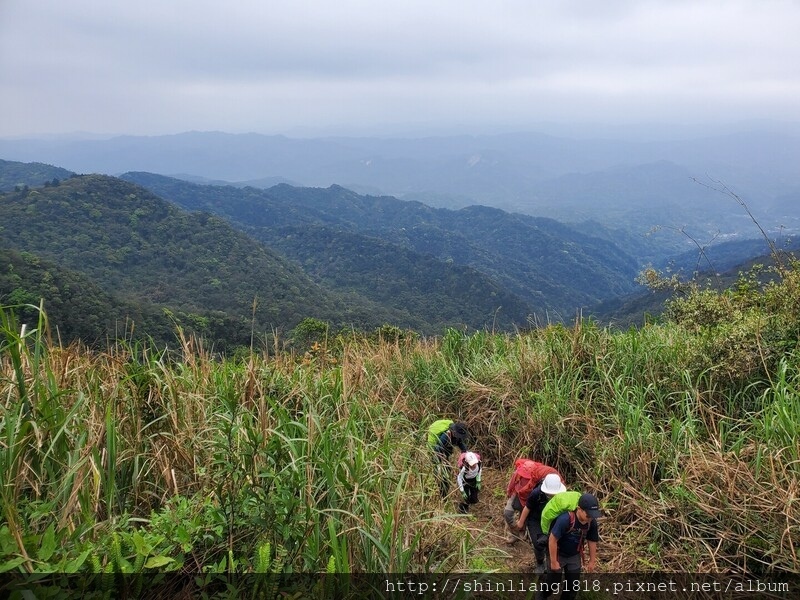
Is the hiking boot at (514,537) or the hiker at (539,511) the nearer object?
the hiker at (539,511)

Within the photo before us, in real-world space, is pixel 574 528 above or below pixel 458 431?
below

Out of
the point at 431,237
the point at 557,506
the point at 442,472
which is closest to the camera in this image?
the point at 557,506

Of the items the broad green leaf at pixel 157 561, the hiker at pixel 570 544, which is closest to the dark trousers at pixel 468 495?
the hiker at pixel 570 544

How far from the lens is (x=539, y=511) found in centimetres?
345

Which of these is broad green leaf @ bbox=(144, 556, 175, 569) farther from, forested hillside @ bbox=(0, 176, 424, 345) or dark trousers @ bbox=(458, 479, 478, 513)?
forested hillside @ bbox=(0, 176, 424, 345)

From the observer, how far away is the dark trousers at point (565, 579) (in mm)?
3070

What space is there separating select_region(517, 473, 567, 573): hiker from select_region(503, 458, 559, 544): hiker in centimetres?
10

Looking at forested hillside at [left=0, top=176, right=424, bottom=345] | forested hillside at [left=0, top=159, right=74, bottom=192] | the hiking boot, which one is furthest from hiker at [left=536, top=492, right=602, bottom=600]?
forested hillside at [left=0, top=159, right=74, bottom=192]

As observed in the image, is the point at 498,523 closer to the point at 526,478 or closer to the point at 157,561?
the point at 526,478

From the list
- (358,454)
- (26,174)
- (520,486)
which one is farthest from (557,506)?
(26,174)

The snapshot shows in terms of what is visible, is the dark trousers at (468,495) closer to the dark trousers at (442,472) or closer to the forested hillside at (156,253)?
the dark trousers at (442,472)

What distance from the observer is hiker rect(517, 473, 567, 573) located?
11.0 feet

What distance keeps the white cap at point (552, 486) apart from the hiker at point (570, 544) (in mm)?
221

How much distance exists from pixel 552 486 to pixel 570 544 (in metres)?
0.39
